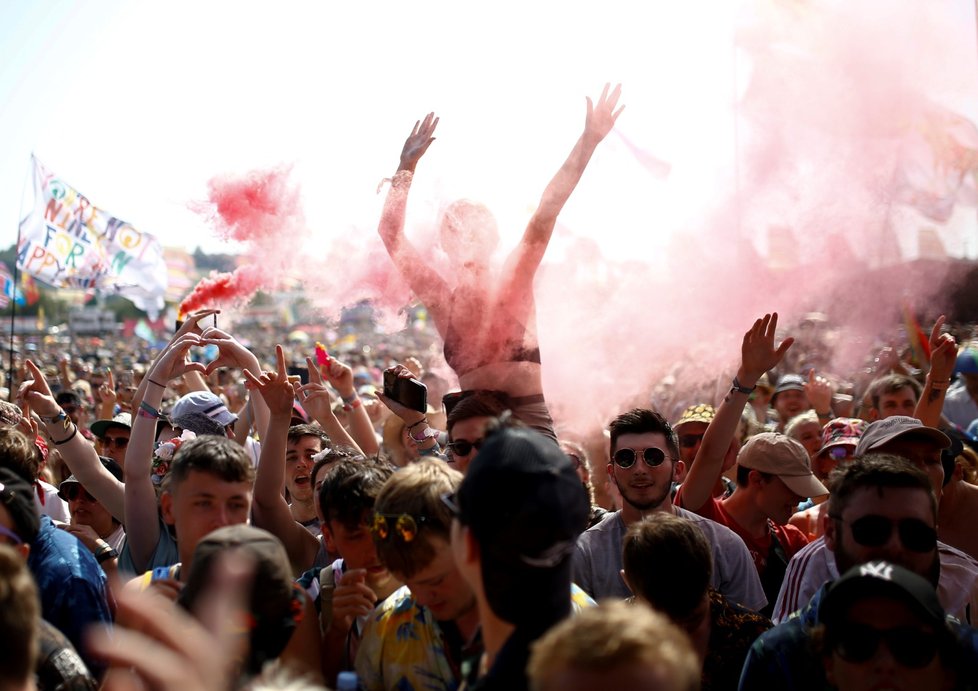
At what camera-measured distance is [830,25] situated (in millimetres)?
5637

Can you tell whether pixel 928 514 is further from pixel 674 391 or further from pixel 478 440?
pixel 674 391

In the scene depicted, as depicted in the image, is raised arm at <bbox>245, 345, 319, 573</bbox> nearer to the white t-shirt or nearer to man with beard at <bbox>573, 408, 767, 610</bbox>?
man with beard at <bbox>573, 408, 767, 610</bbox>

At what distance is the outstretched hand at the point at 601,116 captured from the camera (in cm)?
448

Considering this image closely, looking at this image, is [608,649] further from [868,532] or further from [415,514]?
[868,532]

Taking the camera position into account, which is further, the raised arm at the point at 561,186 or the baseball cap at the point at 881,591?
the raised arm at the point at 561,186

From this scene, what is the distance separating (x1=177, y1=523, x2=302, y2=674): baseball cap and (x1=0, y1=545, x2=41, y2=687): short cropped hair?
0.38 metres

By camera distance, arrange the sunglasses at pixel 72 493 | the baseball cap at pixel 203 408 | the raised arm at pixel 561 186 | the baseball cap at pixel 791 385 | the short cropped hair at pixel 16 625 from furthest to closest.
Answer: the baseball cap at pixel 791 385 → the baseball cap at pixel 203 408 → the raised arm at pixel 561 186 → the sunglasses at pixel 72 493 → the short cropped hair at pixel 16 625

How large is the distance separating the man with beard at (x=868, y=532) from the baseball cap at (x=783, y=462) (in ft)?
4.21

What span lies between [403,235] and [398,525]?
2.50 metres

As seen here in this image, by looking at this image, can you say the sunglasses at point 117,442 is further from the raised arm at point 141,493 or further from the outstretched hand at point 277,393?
the outstretched hand at point 277,393

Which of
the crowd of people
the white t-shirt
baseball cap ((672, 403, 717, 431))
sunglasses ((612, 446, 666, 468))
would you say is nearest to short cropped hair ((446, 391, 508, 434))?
the crowd of people

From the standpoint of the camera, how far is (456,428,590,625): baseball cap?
6.08ft

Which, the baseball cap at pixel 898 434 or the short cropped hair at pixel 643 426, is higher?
the baseball cap at pixel 898 434

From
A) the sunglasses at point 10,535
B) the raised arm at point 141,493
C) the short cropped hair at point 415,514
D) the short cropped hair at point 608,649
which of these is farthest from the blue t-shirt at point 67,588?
the short cropped hair at point 608,649
